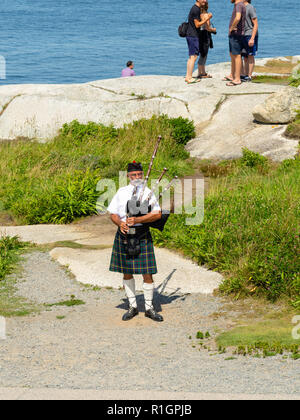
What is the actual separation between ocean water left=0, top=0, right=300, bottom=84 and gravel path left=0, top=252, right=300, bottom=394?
35.3 meters

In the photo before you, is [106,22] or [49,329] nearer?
[49,329]

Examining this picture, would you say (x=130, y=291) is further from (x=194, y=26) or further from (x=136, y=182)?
(x=194, y=26)

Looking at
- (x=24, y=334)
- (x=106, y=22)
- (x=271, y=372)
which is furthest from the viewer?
(x=106, y=22)

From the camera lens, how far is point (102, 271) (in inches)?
372

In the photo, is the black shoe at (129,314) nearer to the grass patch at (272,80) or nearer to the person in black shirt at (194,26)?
the person in black shirt at (194,26)

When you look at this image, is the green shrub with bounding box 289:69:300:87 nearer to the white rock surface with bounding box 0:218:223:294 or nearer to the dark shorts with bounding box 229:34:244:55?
the dark shorts with bounding box 229:34:244:55

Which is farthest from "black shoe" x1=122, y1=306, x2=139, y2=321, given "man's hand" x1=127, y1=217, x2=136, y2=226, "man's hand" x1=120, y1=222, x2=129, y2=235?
"man's hand" x1=127, y1=217, x2=136, y2=226

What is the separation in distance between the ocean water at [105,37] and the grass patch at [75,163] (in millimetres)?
26598

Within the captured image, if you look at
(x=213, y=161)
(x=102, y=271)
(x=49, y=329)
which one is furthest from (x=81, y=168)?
(x=49, y=329)

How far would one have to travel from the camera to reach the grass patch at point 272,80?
65.3 feet

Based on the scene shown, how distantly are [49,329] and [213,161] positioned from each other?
348 inches

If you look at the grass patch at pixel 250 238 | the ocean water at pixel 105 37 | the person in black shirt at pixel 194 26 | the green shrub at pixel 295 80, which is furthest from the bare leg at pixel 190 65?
the ocean water at pixel 105 37
